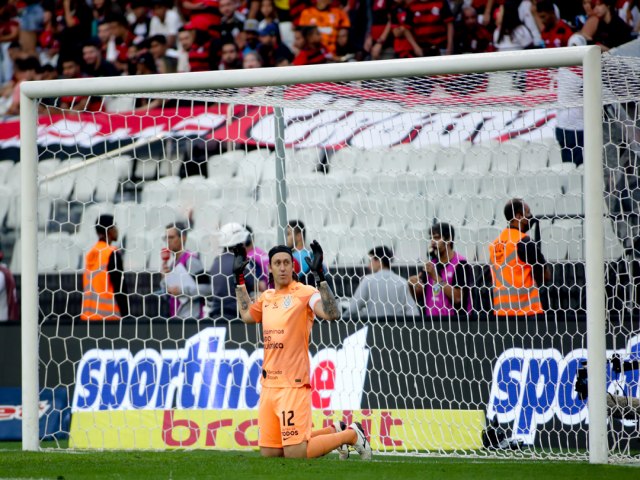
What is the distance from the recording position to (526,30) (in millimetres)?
12875

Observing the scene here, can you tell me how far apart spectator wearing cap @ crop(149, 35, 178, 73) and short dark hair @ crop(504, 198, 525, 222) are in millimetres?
6811

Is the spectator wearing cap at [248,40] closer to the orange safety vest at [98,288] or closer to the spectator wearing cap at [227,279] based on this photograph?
the spectator wearing cap at [227,279]

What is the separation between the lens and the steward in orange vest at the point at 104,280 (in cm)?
947

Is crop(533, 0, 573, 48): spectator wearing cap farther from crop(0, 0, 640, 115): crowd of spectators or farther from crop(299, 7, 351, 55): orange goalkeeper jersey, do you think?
crop(299, 7, 351, 55): orange goalkeeper jersey

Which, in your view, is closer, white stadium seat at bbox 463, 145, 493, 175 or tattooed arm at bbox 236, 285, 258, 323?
tattooed arm at bbox 236, 285, 258, 323

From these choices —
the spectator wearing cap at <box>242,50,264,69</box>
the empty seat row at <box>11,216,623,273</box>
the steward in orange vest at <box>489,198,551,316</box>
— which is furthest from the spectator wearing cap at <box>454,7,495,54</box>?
the steward in orange vest at <box>489,198,551,316</box>

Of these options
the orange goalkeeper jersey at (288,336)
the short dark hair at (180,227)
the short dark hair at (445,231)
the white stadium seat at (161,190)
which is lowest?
the orange goalkeeper jersey at (288,336)

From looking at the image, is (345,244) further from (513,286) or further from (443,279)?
(513,286)

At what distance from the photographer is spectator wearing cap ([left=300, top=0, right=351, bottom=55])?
13805 mm

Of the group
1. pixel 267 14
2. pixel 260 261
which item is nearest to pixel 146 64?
pixel 267 14

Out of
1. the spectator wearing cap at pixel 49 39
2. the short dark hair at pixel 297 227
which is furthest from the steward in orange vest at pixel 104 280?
the spectator wearing cap at pixel 49 39

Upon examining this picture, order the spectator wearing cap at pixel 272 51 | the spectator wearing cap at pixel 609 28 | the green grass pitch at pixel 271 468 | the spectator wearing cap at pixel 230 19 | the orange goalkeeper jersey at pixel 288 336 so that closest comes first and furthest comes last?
the green grass pitch at pixel 271 468
the orange goalkeeper jersey at pixel 288 336
the spectator wearing cap at pixel 609 28
the spectator wearing cap at pixel 272 51
the spectator wearing cap at pixel 230 19

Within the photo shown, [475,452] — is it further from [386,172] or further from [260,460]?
[386,172]

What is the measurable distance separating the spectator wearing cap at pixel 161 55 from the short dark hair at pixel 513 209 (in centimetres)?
681
